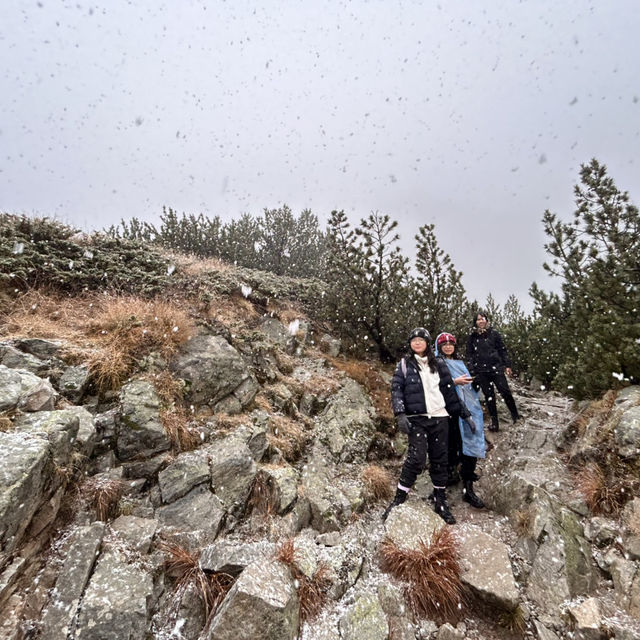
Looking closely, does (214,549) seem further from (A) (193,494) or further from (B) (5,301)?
(B) (5,301)

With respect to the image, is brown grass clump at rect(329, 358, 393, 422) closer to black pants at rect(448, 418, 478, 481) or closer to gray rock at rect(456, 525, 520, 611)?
black pants at rect(448, 418, 478, 481)

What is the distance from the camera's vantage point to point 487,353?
654cm

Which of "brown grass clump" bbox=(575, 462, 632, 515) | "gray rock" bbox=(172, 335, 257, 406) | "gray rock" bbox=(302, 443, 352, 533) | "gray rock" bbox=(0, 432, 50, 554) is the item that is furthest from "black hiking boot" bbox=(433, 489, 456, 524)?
"gray rock" bbox=(0, 432, 50, 554)

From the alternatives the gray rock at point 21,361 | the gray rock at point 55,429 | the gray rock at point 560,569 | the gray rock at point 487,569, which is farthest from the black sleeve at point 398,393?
the gray rock at point 21,361

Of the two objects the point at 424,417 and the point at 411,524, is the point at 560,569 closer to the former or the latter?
the point at 411,524

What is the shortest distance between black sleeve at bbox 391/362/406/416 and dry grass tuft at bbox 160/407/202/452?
295 centimetres

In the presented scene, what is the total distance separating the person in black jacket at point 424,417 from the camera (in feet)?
14.7

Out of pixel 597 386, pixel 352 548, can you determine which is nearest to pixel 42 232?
pixel 352 548

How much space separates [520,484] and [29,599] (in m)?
5.64

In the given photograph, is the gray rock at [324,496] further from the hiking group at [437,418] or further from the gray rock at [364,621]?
the gray rock at [364,621]

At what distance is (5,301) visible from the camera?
5723mm

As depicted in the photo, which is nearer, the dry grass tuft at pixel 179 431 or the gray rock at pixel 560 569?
the gray rock at pixel 560 569

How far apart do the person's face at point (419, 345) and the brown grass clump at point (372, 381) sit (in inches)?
107

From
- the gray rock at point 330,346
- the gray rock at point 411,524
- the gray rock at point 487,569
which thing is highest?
the gray rock at point 330,346
